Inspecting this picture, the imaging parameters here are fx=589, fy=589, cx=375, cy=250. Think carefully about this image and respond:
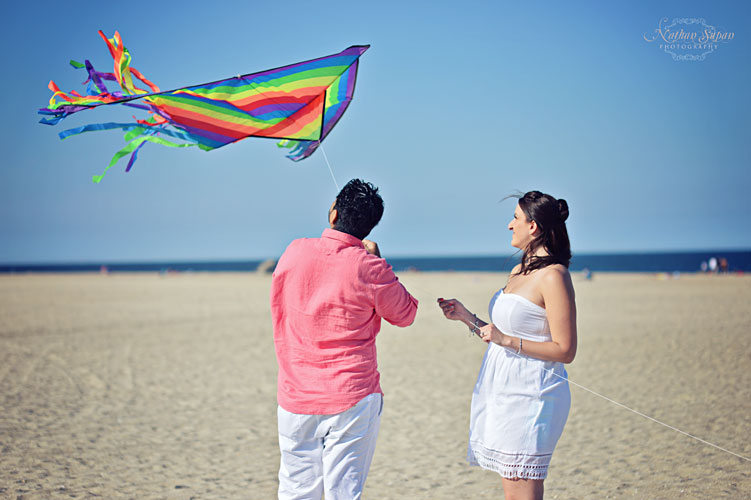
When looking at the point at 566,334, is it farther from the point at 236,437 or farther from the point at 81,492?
the point at 236,437

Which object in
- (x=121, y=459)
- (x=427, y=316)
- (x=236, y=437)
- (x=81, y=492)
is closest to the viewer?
(x=81, y=492)

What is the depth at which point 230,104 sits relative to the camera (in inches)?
110

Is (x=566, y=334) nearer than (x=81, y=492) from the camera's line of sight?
Yes

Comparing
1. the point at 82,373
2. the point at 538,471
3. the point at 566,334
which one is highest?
the point at 566,334

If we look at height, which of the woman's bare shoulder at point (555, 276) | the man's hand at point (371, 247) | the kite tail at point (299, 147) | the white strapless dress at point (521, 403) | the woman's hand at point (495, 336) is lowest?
the white strapless dress at point (521, 403)

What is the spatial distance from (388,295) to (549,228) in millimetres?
853

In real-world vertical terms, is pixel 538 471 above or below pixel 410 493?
above

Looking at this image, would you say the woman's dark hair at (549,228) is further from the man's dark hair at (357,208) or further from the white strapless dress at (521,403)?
the man's dark hair at (357,208)

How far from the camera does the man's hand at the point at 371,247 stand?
249cm

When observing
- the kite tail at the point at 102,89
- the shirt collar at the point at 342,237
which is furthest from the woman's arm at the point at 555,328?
the kite tail at the point at 102,89

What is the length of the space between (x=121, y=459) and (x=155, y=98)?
3.30 m

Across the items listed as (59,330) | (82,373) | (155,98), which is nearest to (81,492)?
(155,98)

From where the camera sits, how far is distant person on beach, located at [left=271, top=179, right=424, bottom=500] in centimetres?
222

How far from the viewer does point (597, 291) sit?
21453mm
